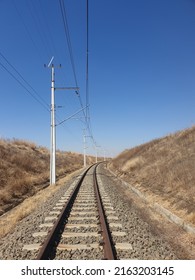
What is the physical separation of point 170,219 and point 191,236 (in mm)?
2038

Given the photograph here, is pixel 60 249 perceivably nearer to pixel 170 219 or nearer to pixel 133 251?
pixel 133 251

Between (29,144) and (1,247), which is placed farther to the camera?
(29,144)

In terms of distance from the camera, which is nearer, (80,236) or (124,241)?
(124,241)

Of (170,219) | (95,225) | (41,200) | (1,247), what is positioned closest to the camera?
(1,247)

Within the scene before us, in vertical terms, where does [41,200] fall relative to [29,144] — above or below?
below

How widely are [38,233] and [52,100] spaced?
582 inches

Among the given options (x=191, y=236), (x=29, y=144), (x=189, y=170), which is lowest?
(x=191, y=236)

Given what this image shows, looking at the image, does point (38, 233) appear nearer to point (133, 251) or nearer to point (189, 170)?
point (133, 251)

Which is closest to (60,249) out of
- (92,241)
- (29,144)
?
A: (92,241)

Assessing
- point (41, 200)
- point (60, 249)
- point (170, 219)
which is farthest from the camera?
point (41, 200)

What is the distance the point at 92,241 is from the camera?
7.02 m

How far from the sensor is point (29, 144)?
151ft
